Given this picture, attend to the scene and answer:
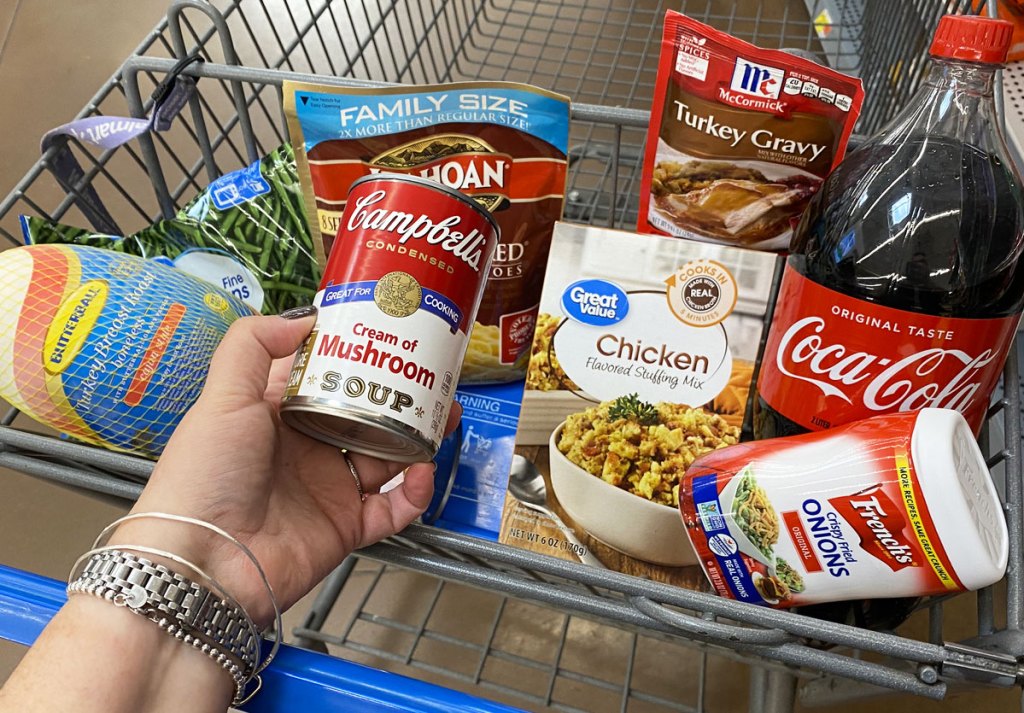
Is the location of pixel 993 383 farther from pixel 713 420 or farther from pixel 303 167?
pixel 303 167

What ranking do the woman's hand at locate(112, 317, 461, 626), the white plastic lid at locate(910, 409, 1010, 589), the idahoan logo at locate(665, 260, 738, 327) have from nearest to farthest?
1. the white plastic lid at locate(910, 409, 1010, 589)
2. the woman's hand at locate(112, 317, 461, 626)
3. the idahoan logo at locate(665, 260, 738, 327)

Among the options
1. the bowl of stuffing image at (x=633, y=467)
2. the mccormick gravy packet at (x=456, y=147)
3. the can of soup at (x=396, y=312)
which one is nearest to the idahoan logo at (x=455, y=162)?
the mccormick gravy packet at (x=456, y=147)

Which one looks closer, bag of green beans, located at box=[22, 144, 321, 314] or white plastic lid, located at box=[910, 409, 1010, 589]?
white plastic lid, located at box=[910, 409, 1010, 589]

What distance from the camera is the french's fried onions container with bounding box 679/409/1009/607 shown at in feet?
1.42

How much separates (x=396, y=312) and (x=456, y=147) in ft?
0.72

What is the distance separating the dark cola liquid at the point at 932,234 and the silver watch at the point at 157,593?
439 mm

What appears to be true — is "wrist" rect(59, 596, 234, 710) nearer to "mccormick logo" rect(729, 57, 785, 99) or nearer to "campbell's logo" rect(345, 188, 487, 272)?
"campbell's logo" rect(345, 188, 487, 272)

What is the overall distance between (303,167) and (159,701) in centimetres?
45

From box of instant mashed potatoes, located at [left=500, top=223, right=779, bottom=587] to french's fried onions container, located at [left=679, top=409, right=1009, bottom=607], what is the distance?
0.07 meters

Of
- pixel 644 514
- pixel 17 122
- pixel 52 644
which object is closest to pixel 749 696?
pixel 644 514

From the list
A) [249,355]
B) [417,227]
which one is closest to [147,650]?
[249,355]

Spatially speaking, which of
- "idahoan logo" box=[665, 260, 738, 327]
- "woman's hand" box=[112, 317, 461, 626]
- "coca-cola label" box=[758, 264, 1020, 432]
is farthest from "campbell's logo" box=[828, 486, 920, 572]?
"woman's hand" box=[112, 317, 461, 626]

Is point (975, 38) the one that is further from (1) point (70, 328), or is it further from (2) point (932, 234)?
(1) point (70, 328)

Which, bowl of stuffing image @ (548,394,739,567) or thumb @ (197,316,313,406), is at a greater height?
thumb @ (197,316,313,406)
